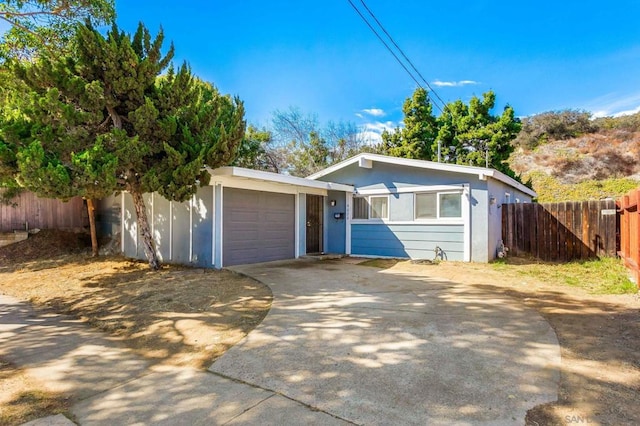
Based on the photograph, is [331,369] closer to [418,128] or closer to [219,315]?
[219,315]

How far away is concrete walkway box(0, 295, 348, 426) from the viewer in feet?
7.69

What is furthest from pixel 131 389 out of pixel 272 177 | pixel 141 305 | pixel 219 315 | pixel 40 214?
pixel 40 214

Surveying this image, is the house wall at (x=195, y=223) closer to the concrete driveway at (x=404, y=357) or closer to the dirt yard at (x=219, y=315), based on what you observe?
the dirt yard at (x=219, y=315)

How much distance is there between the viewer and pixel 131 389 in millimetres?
2812

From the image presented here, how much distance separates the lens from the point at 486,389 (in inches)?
103

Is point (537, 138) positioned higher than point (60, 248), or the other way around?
point (537, 138)

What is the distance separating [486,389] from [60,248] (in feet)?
43.1

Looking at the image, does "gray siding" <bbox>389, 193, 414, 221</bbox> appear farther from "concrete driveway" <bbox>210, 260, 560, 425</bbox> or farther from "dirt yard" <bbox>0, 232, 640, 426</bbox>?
"concrete driveway" <bbox>210, 260, 560, 425</bbox>

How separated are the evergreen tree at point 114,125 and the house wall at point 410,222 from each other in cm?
483

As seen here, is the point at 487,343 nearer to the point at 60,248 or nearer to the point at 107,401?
the point at 107,401

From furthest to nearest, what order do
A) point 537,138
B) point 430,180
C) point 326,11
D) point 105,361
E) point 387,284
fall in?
point 537,138 < point 430,180 < point 326,11 < point 387,284 < point 105,361

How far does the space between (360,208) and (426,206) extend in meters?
2.13

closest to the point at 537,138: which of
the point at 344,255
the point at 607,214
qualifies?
the point at 607,214

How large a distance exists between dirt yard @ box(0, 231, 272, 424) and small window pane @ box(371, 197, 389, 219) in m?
5.22
